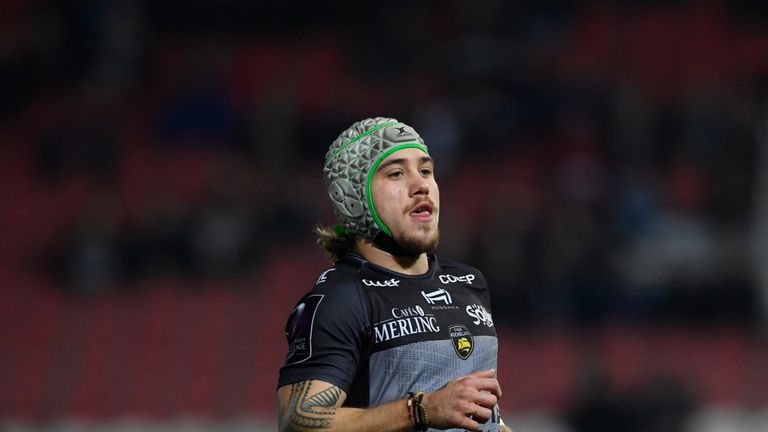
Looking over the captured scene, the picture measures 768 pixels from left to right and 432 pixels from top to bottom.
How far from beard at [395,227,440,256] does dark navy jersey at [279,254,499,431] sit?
103 mm

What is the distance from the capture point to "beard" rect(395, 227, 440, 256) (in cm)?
407

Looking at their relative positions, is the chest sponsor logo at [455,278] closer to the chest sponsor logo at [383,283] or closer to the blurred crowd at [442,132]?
the chest sponsor logo at [383,283]

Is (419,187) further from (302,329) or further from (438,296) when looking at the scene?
(302,329)

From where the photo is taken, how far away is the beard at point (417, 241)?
407 cm

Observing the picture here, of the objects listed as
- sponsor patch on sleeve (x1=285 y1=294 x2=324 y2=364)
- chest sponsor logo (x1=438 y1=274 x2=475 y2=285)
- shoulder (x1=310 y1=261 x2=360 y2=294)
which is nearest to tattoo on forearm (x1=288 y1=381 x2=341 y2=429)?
sponsor patch on sleeve (x1=285 y1=294 x2=324 y2=364)

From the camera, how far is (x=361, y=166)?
412 centimetres

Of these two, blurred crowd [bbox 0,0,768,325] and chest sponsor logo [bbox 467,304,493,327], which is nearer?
chest sponsor logo [bbox 467,304,493,327]

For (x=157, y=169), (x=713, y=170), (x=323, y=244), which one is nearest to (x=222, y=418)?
(x=157, y=169)

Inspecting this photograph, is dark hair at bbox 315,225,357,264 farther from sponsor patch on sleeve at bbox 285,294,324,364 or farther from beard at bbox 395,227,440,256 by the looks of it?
sponsor patch on sleeve at bbox 285,294,324,364

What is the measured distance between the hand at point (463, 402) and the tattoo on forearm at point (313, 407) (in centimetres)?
29

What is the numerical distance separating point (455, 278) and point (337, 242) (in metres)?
0.44

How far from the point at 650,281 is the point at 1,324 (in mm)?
7202

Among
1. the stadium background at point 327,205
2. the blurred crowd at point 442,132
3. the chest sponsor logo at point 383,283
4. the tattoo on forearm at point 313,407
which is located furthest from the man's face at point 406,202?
the blurred crowd at point 442,132

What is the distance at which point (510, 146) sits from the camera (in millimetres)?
14570
